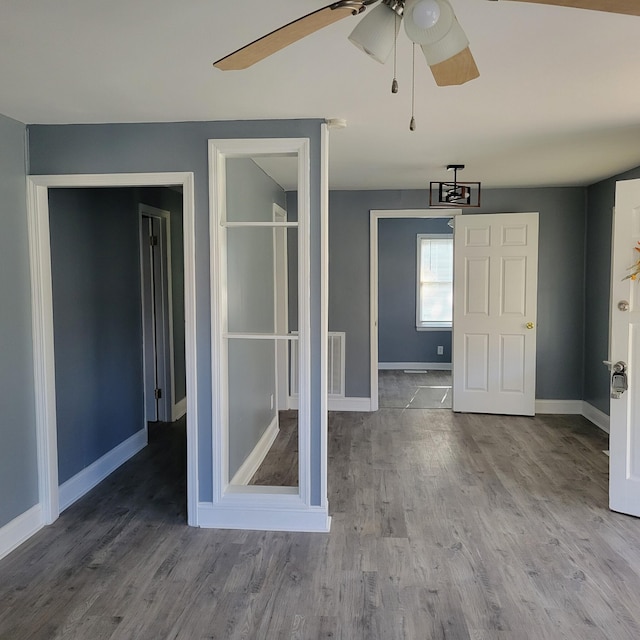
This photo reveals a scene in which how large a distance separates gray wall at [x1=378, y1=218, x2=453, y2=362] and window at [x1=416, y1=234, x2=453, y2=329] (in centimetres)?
9

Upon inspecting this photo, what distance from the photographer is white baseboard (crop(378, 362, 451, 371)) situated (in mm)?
8062

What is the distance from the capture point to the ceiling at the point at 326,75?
68.4 inches

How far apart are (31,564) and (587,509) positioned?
122 inches

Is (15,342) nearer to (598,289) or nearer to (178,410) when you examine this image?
(178,410)

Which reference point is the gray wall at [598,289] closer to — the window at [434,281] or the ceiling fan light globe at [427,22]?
the window at [434,281]

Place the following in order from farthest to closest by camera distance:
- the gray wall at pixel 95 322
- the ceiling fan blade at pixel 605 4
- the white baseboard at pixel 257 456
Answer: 1. the white baseboard at pixel 257 456
2. the gray wall at pixel 95 322
3. the ceiling fan blade at pixel 605 4

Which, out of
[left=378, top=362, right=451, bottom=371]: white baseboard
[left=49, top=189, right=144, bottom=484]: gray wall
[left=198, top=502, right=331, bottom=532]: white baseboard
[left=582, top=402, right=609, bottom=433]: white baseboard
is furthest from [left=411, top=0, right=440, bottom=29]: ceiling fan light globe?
[left=378, top=362, right=451, bottom=371]: white baseboard

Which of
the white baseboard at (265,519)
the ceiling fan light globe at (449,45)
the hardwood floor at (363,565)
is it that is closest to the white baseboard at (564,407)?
the hardwood floor at (363,565)

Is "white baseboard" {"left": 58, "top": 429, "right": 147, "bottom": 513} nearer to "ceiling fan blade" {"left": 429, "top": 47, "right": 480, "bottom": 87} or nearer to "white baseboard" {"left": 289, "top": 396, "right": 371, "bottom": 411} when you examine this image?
"white baseboard" {"left": 289, "top": 396, "right": 371, "bottom": 411}

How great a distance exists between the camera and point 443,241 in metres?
8.01

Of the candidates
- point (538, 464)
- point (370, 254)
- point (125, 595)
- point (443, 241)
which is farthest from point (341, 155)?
point (443, 241)

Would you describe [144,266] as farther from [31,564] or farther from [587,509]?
[587,509]

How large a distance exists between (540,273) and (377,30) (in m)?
4.62

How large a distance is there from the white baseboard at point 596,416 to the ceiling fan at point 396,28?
4.35 m
